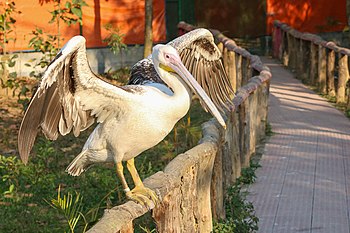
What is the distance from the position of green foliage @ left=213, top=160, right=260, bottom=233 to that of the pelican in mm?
1439

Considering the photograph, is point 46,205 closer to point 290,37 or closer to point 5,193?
point 5,193

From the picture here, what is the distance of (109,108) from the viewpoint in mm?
5246

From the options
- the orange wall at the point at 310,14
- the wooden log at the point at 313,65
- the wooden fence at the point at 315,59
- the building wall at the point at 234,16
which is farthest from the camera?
the building wall at the point at 234,16

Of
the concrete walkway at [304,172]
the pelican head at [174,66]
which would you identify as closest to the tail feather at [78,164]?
the pelican head at [174,66]

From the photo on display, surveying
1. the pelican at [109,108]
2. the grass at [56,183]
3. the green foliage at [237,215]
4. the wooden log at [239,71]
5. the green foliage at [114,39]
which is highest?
the pelican at [109,108]

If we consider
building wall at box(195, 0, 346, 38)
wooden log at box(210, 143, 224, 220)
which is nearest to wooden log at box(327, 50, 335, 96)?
building wall at box(195, 0, 346, 38)

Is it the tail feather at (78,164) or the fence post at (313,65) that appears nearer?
the tail feather at (78,164)

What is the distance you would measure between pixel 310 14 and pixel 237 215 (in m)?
16.0

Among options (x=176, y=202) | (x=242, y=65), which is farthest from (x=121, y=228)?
(x=242, y=65)

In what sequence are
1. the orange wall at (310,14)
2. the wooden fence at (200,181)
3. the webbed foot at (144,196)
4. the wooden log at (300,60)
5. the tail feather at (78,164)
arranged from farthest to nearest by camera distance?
1. the orange wall at (310,14)
2. the wooden log at (300,60)
3. the tail feather at (78,164)
4. the webbed foot at (144,196)
5. the wooden fence at (200,181)

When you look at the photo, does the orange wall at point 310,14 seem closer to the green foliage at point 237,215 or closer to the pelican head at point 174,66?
the green foliage at point 237,215

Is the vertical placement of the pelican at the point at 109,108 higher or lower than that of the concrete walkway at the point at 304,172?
higher

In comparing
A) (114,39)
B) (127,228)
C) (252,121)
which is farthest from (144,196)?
(114,39)

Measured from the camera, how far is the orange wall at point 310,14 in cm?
2178
